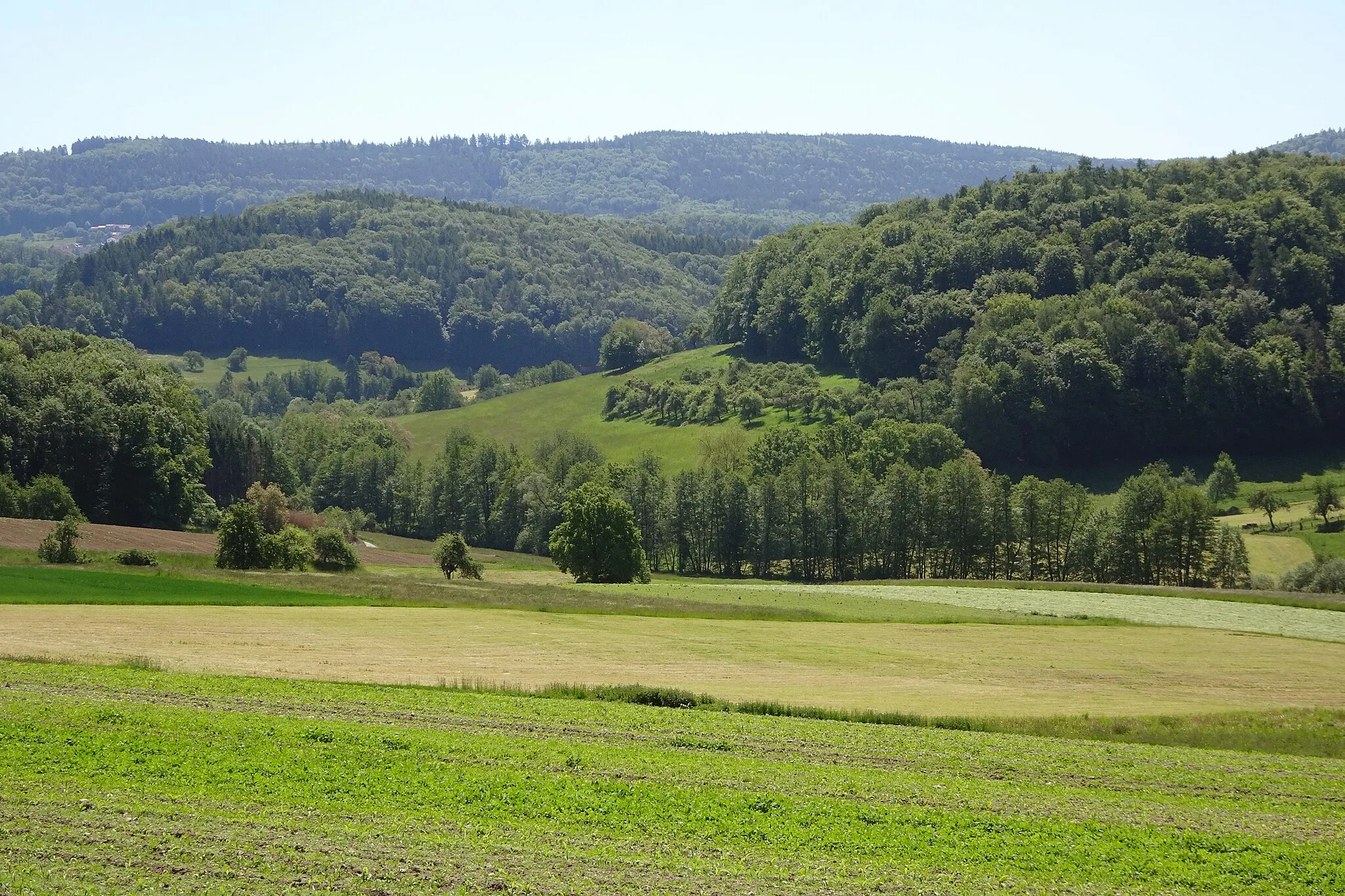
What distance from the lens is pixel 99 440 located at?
119 meters

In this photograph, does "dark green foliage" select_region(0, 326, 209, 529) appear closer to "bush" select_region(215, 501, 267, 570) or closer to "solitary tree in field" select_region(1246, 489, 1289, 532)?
"bush" select_region(215, 501, 267, 570)

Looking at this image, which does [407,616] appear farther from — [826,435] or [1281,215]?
[1281,215]

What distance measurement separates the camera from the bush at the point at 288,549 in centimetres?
9031

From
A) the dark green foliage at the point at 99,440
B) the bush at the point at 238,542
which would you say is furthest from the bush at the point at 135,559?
the dark green foliage at the point at 99,440

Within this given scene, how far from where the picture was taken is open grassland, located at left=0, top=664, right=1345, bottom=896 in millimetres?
22109

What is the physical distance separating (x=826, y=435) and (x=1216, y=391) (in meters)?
54.5

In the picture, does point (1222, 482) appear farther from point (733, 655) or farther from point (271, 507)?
point (733, 655)

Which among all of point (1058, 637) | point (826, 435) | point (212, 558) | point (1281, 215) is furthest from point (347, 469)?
point (1281, 215)

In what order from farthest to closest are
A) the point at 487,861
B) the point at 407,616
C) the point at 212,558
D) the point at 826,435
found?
1. the point at 826,435
2. the point at 212,558
3. the point at 407,616
4. the point at 487,861

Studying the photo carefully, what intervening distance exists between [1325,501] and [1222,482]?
18.0m

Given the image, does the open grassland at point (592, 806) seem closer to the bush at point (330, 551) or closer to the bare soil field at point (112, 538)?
the bare soil field at point (112, 538)

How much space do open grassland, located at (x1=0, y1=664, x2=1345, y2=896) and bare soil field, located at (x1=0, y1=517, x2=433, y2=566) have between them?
51.8m

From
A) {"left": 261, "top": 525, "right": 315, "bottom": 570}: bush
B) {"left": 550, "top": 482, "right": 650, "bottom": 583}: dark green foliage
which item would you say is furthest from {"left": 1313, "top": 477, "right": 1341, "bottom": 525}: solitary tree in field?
{"left": 261, "top": 525, "right": 315, "bottom": 570}: bush

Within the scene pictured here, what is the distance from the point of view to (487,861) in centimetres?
2256
